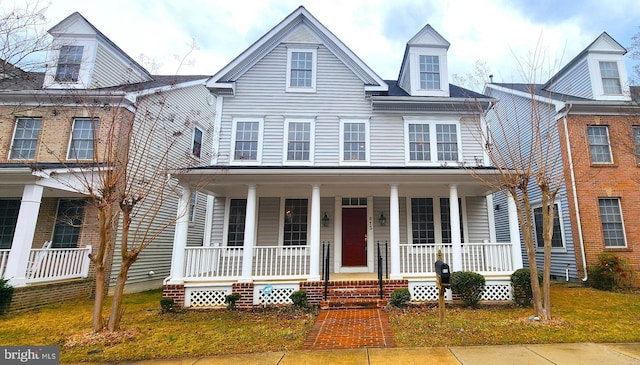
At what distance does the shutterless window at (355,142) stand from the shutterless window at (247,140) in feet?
10.6

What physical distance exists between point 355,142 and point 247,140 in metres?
3.91

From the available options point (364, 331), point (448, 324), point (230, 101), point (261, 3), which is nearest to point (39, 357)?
point (364, 331)

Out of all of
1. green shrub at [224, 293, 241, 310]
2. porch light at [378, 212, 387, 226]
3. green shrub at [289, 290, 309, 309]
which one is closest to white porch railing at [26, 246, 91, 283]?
green shrub at [224, 293, 241, 310]

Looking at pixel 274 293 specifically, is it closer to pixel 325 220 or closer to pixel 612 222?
pixel 325 220

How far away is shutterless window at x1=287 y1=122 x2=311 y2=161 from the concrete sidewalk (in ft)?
22.8

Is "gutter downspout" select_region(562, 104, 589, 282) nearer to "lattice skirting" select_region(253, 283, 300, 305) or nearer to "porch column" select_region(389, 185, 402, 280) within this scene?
"porch column" select_region(389, 185, 402, 280)

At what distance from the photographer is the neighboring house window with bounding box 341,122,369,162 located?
10.7 meters

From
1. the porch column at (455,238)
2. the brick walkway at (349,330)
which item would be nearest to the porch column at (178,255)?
the brick walkway at (349,330)

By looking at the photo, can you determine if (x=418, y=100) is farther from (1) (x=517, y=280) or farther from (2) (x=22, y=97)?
(2) (x=22, y=97)

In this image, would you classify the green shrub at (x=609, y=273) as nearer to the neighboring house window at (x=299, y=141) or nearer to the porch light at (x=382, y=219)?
the porch light at (x=382, y=219)

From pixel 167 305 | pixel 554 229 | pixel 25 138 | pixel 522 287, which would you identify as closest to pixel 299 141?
pixel 167 305

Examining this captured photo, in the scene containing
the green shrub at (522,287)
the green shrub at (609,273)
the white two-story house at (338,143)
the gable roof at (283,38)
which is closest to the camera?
the green shrub at (522,287)

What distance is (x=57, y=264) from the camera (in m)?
8.92

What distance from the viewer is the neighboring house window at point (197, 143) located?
1350 centimetres
